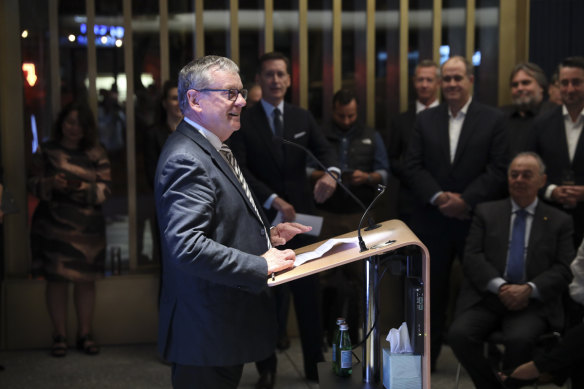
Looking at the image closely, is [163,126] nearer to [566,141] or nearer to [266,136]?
[266,136]

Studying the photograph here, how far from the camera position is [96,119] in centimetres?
499

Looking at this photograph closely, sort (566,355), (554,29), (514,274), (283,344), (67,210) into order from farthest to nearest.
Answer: (554,29) → (283,344) → (67,210) → (514,274) → (566,355)

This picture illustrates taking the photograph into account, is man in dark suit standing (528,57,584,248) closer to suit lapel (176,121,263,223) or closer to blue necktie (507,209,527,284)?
blue necktie (507,209,527,284)

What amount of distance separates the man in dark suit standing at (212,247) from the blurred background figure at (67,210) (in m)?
2.39

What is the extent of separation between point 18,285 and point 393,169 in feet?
7.96

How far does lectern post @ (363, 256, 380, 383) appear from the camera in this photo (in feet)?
8.27

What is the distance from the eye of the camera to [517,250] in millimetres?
3902

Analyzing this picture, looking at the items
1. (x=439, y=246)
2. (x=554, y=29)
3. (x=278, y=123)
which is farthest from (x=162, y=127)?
(x=554, y=29)

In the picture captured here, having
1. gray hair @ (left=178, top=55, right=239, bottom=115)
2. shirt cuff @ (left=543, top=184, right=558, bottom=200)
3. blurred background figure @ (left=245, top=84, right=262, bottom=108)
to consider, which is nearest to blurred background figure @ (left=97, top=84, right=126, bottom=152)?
blurred background figure @ (left=245, top=84, right=262, bottom=108)

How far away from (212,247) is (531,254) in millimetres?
2179

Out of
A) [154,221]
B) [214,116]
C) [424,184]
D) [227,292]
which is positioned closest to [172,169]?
[214,116]

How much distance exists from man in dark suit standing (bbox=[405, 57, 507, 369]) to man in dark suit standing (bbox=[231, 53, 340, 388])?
0.58m

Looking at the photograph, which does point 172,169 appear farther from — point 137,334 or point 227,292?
point 137,334

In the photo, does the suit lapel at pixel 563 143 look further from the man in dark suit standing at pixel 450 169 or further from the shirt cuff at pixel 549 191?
the man in dark suit standing at pixel 450 169
